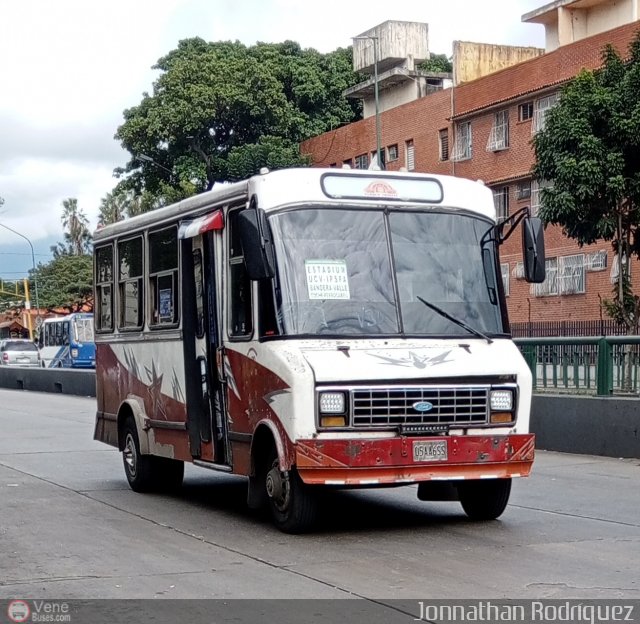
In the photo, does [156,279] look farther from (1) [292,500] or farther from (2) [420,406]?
(2) [420,406]

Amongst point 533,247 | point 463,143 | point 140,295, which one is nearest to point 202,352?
point 140,295

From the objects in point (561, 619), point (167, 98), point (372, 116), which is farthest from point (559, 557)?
point (167, 98)

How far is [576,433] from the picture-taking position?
54.6ft

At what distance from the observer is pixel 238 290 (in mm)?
10531

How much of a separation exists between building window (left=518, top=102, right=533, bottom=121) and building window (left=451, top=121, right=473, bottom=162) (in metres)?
3.77

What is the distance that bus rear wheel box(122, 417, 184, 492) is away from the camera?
512 inches

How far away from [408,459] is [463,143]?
44.5m

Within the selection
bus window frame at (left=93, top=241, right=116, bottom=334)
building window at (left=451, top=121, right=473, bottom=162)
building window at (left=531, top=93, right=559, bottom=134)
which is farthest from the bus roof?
building window at (left=451, top=121, right=473, bottom=162)

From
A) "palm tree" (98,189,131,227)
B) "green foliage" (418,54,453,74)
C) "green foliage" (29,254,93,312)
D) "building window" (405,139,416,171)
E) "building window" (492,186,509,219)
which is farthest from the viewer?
"palm tree" (98,189,131,227)

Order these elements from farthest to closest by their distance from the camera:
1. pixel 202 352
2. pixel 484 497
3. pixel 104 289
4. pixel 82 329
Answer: pixel 82 329, pixel 104 289, pixel 202 352, pixel 484 497

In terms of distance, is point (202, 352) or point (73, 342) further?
point (73, 342)

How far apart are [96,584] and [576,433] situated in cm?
994

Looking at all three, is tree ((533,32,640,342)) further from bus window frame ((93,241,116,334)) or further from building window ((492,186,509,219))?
bus window frame ((93,241,116,334))

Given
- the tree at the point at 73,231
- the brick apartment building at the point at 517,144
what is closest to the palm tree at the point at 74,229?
the tree at the point at 73,231
